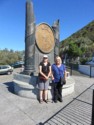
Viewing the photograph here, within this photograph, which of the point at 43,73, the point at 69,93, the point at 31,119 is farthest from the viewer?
the point at 69,93

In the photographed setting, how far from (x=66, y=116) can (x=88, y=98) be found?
2.05 metres

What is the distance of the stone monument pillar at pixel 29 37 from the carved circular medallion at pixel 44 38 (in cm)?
34

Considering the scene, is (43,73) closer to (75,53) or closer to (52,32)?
(52,32)

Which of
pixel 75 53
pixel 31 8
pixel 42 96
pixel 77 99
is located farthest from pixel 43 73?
pixel 75 53

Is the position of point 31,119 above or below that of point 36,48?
below

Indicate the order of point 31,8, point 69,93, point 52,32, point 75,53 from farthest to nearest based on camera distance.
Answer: point 75,53
point 52,32
point 31,8
point 69,93

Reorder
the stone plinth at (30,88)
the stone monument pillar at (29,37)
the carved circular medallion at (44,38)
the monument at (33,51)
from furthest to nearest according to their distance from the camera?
1. the carved circular medallion at (44,38)
2. the stone monument pillar at (29,37)
3. the monument at (33,51)
4. the stone plinth at (30,88)

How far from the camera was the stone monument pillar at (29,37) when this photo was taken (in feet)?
26.1

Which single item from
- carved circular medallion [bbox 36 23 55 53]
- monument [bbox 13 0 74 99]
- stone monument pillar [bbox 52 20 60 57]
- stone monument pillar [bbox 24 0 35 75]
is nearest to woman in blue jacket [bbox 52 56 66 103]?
monument [bbox 13 0 74 99]

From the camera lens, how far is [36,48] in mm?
8305

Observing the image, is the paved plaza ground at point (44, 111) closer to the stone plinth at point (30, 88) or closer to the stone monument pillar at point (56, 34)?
the stone plinth at point (30, 88)

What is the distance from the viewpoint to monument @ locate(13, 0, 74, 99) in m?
7.15

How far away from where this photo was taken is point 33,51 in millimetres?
8141


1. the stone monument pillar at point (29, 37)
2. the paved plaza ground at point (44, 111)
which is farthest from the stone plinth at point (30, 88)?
the stone monument pillar at point (29, 37)
